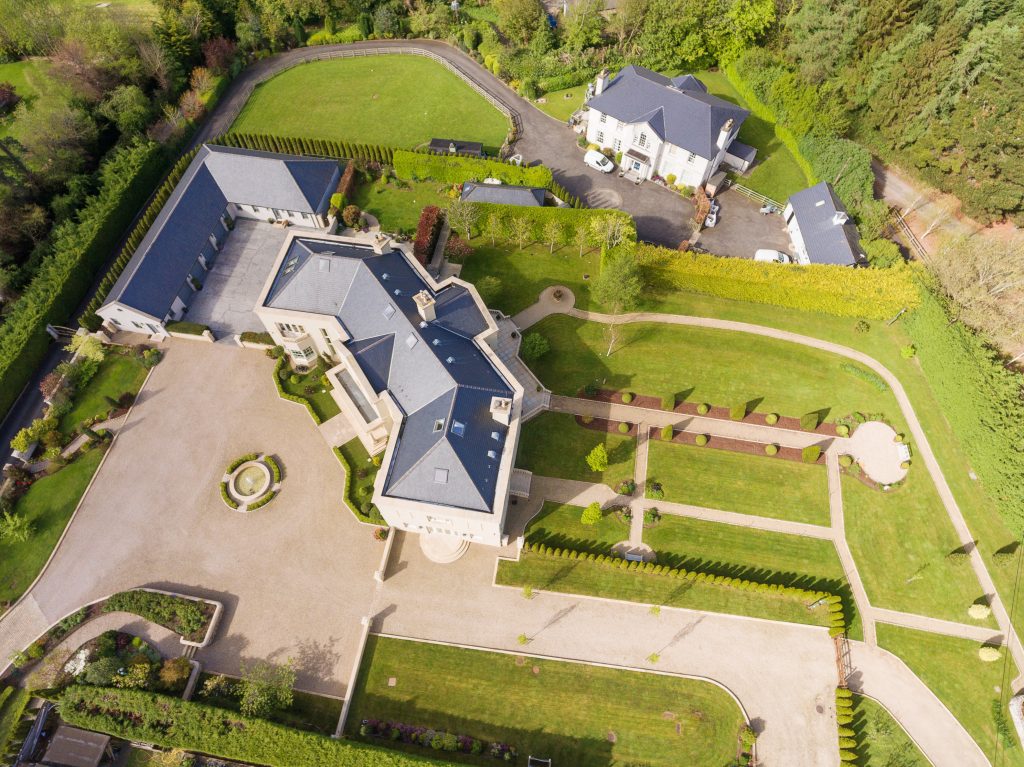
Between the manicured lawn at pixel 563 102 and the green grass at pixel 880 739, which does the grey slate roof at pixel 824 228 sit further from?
the green grass at pixel 880 739

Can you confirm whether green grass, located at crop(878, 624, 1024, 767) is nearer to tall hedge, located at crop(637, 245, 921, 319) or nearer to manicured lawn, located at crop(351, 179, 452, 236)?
tall hedge, located at crop(637, 245, 921, 319)

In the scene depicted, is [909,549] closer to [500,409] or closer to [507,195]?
[500,409]

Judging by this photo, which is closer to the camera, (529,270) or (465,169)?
(529,270)

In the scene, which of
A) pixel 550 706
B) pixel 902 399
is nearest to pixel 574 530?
pixel 550 706

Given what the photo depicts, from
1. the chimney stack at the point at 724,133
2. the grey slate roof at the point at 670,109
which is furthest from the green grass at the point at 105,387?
the chimney stack at the point at 724,133

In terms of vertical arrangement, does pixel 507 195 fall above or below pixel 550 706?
above

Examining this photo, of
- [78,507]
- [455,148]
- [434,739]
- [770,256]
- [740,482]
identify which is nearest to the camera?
[434,739]

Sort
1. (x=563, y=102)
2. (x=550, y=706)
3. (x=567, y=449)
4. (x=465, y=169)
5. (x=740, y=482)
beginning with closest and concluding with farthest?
(x=550, y=706) < (x=740, y=482) < (x=567, y=449) < (x=465, y=169) < (x=563, y=102)
